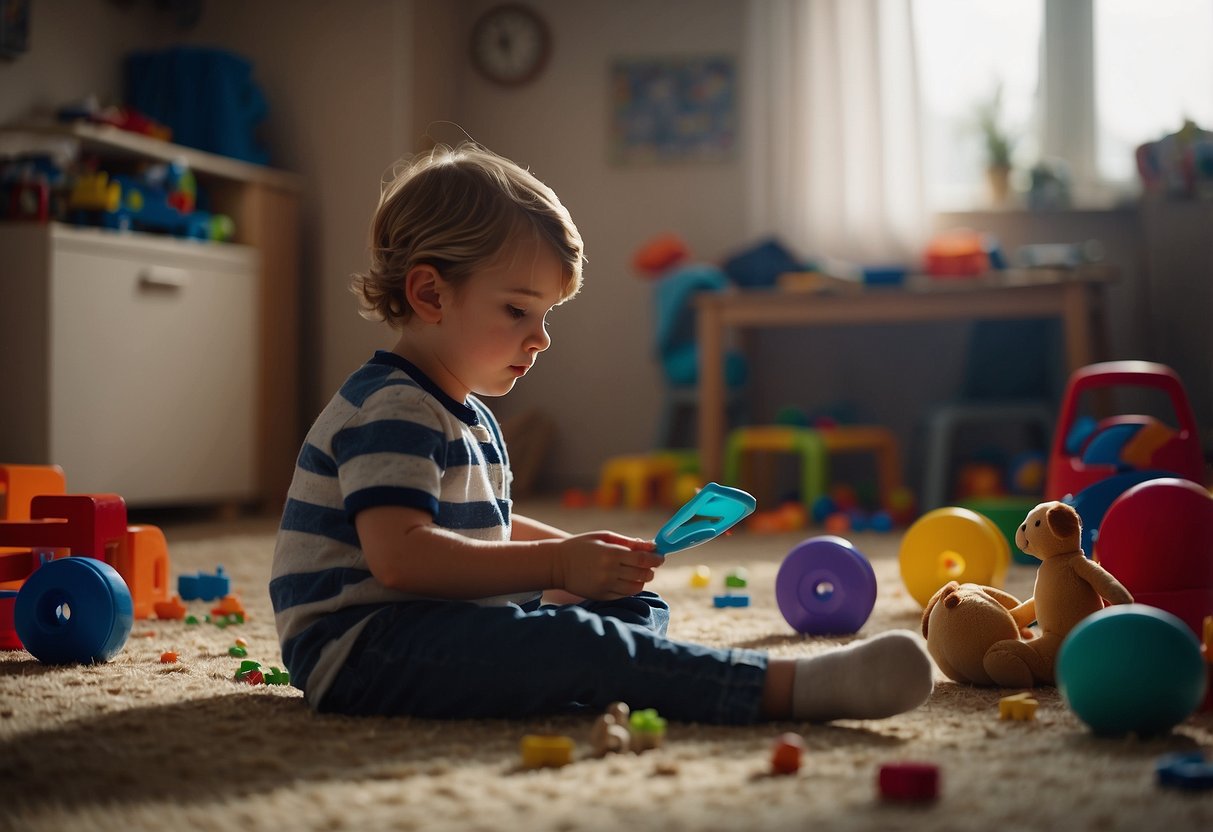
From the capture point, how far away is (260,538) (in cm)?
287

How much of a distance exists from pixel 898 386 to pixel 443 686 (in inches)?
123

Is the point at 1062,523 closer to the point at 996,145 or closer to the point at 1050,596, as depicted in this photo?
the point at 1050,596

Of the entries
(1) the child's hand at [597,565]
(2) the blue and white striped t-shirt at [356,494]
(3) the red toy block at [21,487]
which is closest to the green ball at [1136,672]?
(1) the child's hand at [597,565]

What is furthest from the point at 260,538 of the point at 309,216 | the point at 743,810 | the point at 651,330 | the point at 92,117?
the point at 743,810

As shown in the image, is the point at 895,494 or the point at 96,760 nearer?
the point at 96,760

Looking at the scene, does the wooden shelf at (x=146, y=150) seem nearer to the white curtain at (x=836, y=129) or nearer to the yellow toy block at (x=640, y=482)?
the yellow toy block at (x=640, y=482)

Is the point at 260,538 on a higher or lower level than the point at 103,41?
lower

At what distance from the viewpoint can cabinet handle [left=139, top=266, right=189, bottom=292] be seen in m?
3.10

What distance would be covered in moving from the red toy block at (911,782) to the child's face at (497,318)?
1.78ft

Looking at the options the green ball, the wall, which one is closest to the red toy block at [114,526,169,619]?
the green ball

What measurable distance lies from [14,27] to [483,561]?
2.82 m

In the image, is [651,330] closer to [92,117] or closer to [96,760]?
[92,117]

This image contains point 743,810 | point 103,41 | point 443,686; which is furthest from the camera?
point 103,41

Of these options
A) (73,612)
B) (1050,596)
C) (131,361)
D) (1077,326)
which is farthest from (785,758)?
(131,361)
